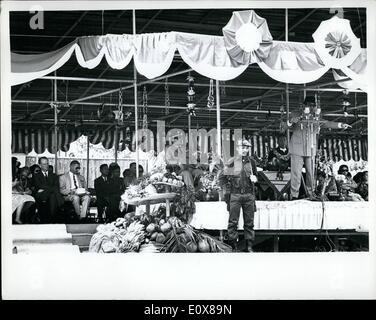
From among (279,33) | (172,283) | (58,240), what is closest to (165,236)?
(172,283)

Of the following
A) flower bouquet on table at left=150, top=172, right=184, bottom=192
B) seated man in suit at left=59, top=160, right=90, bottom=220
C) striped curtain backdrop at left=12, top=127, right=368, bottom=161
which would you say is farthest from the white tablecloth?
seated man in suit at left=59, top=160, right=90, bottom=220

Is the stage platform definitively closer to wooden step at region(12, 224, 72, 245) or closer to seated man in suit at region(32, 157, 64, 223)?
wooden step at region(12, 224, 72, 245)

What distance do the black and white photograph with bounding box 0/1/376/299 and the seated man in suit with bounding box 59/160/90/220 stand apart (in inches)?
0.5

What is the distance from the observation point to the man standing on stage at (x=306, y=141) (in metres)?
8.29

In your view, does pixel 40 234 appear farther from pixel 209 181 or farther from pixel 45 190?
pixel 209 181

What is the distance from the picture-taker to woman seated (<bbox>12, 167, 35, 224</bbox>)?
8070mm

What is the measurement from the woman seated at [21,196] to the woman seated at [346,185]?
9.64 feet

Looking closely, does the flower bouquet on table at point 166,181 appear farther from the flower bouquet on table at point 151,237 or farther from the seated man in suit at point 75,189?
the seated man in suit at point 75,189

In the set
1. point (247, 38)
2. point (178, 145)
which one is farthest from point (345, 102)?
point (178, 145)

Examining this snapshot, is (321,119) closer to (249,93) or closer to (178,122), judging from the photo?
(249,93)

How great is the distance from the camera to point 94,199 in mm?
8141

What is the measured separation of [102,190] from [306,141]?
204cm

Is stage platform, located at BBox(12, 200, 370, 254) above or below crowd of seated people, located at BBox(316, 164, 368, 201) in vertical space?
below

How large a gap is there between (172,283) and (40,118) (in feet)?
6.58
